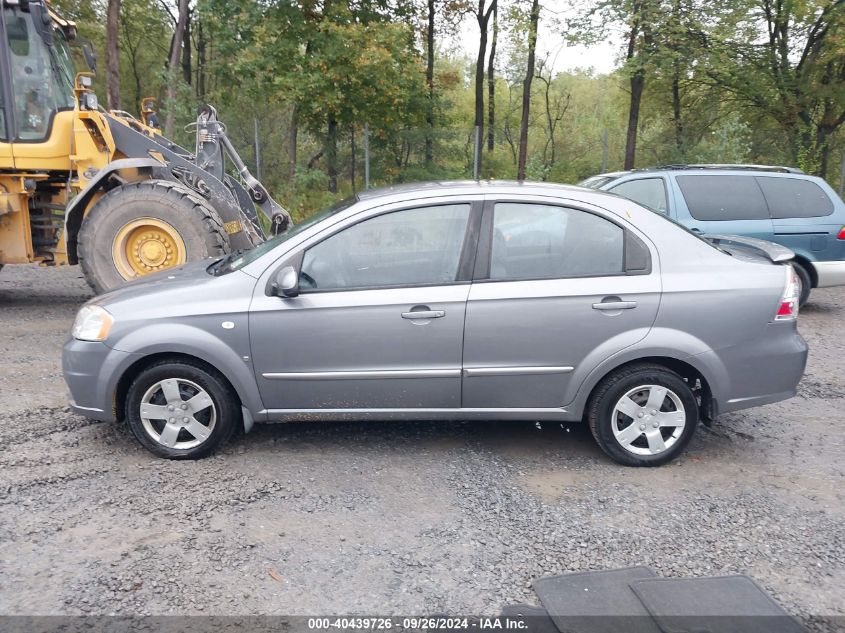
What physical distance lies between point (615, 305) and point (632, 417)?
727 mm

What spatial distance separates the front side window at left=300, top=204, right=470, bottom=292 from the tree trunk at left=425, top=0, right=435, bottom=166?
13.6m

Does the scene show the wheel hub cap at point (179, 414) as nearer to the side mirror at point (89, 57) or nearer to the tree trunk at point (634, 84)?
the side mirror at point (89, 57)

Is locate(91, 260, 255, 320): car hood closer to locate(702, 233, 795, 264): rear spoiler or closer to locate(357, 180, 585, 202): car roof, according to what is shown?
locate(357, 180, 585, 202): car roof

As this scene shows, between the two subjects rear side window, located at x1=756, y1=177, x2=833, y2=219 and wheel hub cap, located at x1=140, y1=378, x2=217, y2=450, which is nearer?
wheel hub cap, located at x1=140, y1=378, x2=217, y2=450

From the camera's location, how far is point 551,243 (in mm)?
4109

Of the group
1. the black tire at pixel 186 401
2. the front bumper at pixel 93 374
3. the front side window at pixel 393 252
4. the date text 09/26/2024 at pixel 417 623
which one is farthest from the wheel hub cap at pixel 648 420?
the front bumper at pixel 93 374

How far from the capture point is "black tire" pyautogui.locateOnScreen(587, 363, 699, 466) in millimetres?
4035

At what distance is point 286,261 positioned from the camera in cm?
403

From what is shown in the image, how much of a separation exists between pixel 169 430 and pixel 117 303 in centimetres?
86

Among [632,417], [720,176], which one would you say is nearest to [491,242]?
[632,417]

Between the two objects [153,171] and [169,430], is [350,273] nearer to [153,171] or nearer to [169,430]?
[169,430]

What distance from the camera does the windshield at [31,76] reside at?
24.1 feet

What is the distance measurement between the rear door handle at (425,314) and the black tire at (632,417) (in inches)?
43.6

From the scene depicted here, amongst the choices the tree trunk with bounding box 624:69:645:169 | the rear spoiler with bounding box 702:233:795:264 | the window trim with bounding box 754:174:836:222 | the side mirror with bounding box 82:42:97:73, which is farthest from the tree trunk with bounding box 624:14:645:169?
the rear spoiler with bounding box 702:233:795:264
